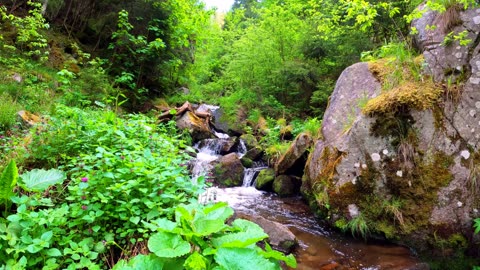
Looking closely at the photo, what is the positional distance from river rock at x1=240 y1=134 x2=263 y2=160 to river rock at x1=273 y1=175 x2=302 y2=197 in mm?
1812

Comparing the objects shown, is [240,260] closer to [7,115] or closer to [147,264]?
[147,264]

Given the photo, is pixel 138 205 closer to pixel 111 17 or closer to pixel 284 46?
pixel 111 17

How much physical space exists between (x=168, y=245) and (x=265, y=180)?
6.31 metres

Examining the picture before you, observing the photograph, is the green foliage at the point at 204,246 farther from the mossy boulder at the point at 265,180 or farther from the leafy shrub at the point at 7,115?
the mossy boulder at the point at 265,180

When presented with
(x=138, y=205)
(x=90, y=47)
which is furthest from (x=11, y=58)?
(x=138, y=205)

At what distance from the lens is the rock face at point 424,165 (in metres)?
4.33

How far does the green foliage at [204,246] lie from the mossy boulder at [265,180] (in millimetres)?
6009

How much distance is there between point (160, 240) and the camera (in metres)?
1.42

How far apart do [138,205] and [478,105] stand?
16.5 feet

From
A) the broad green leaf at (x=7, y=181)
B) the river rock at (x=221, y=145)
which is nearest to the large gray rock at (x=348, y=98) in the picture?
the river rock at (x=221, y=145)

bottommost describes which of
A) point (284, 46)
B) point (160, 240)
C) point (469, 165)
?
point (160, 240)

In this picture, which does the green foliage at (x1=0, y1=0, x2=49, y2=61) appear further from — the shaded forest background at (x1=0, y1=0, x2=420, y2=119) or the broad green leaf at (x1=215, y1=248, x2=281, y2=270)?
the broad green leaf at (x1=215, y1=248, x2=281, y2=270)

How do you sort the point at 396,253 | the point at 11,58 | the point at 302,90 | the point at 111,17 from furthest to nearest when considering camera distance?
1. the point at 302,90
2. the point at 111,17
3. the point at 11,58
4. the point at 396,253

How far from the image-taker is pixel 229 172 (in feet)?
26.3
